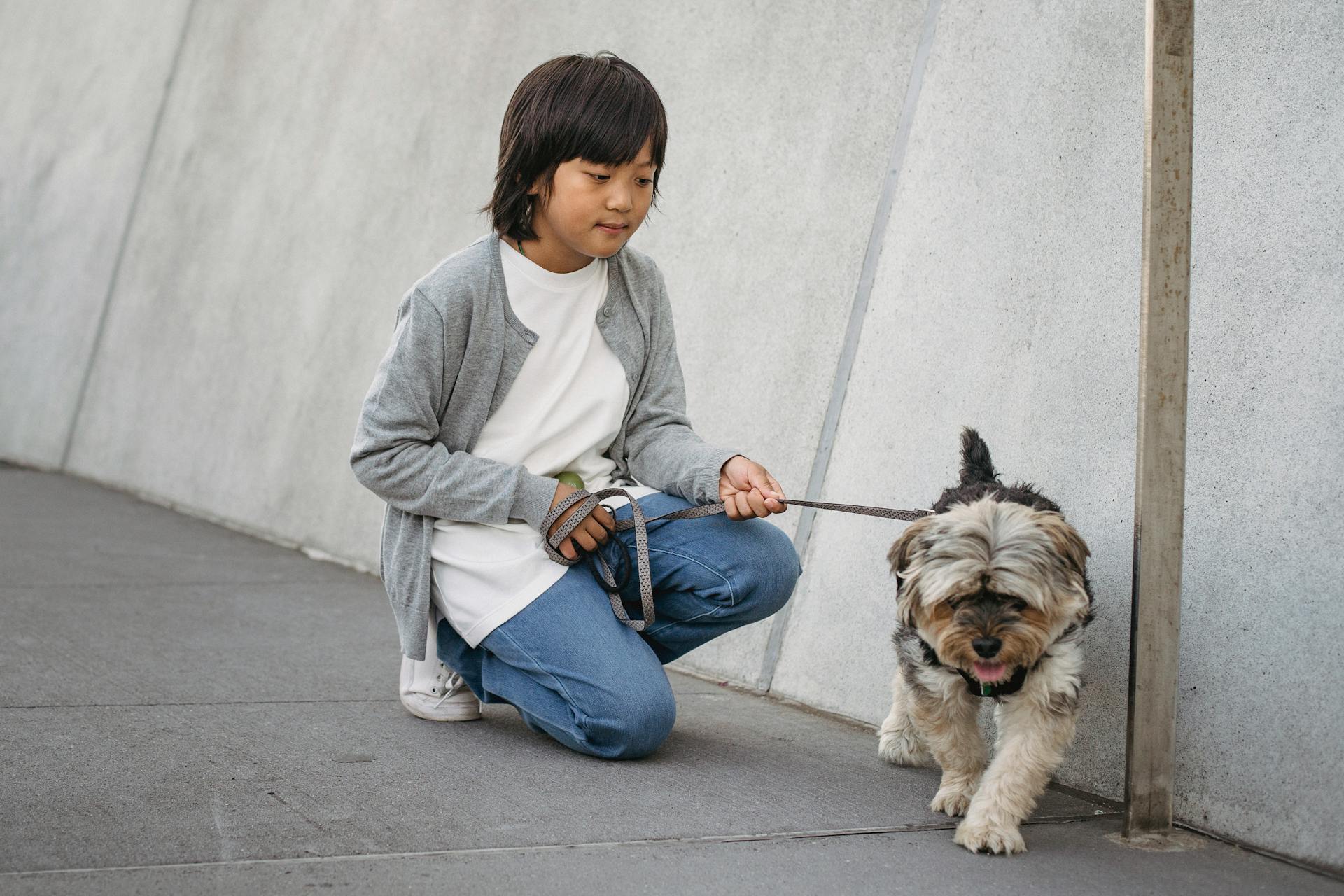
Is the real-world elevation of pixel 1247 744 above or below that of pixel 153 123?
below

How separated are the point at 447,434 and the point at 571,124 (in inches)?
31.6

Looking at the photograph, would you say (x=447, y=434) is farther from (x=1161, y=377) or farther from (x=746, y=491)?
(x=1161, y=377)

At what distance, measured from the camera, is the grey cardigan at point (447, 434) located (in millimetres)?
2920

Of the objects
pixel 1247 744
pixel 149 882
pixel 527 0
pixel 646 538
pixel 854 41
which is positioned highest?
pixel 527 0

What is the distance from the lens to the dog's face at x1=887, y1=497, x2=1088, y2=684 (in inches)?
96.0

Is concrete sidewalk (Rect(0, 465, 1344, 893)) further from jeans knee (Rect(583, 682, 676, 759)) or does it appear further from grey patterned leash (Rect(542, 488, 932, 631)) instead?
grey patterned leash (Rect(542, 488, 932, 631))

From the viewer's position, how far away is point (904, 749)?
3.08m

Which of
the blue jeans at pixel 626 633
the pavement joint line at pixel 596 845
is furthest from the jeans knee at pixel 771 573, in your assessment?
the pavement joint line at pixel 596 845

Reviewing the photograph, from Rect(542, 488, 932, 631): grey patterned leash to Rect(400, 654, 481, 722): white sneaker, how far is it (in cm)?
47

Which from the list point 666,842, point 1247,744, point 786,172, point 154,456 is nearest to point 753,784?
point 666,842

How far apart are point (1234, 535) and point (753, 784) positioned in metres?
1.20

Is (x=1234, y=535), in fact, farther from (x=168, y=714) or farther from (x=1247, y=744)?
(x=168, y=714)

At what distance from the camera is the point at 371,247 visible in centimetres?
634

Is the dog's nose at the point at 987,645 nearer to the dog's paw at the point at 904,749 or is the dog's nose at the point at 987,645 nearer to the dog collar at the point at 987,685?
the dog collar at the point at 987,685
